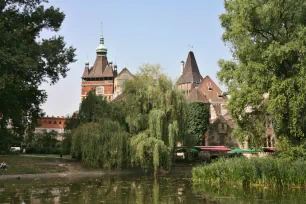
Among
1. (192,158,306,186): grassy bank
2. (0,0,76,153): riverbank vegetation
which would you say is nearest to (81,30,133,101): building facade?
(0,0,76,153): riverbank vegetation

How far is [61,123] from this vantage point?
9544cm

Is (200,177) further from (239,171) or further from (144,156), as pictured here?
(144,156)

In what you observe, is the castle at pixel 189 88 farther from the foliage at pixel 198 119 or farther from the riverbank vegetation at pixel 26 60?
the riverbank vegetation at pixel 26 60

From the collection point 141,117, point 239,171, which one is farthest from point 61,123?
point 239,171

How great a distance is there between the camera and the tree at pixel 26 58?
22.9 meters

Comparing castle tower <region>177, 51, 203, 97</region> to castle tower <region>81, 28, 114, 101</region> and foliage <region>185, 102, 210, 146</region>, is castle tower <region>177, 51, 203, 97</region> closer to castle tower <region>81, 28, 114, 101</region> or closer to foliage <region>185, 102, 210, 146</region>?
castle tower <region>81, 28, 114, 101</region>

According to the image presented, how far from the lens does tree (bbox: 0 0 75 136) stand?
75.0ft

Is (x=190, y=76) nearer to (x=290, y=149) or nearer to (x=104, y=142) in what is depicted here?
(x=104, y=142)

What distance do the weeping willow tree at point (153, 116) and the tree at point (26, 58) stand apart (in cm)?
783

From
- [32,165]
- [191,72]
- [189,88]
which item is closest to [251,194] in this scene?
[32,165]

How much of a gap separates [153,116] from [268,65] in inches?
484

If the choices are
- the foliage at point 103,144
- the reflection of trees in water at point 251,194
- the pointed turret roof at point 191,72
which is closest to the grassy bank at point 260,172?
the reflection of trees in water at point 251,194

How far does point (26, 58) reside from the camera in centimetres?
2305

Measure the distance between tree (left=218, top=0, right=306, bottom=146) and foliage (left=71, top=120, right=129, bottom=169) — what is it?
11168 millimetres
